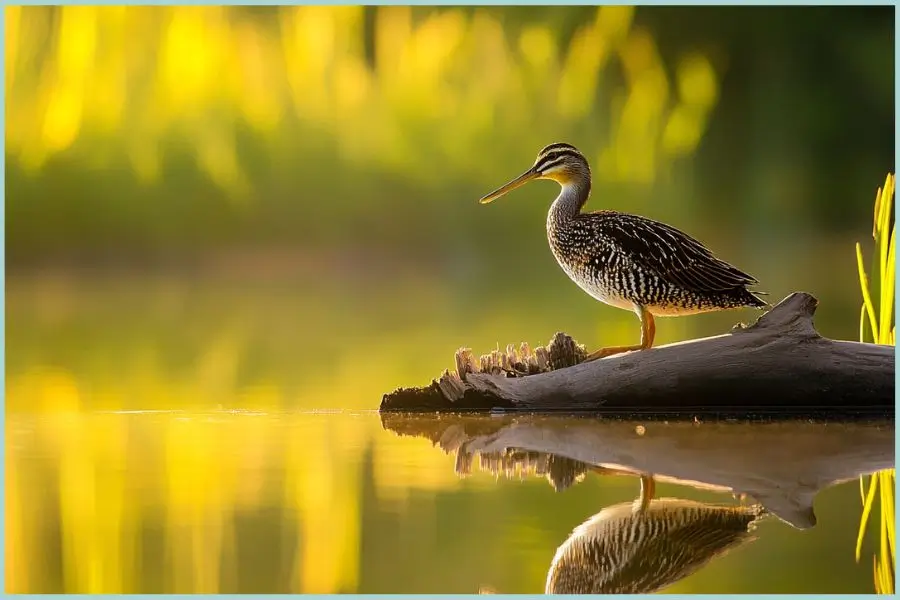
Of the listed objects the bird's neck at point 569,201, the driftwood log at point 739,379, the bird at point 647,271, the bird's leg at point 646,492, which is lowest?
the bird's leg at point 646,492

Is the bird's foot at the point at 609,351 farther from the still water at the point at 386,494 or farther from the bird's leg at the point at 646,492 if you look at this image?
the bird's leg at the point at 646,492

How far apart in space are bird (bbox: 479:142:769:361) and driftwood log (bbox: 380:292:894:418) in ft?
0.93

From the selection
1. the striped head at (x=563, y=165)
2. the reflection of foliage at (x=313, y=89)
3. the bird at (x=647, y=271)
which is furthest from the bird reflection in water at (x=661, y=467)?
the reflection of foliage at (x=313, y=89)

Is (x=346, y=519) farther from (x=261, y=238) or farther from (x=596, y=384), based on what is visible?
(x=261, y=238)

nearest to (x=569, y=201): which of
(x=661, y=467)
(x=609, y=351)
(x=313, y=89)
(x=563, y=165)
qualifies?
(x=563, y=165)

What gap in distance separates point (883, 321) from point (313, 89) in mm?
9674

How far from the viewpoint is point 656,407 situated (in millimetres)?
6691

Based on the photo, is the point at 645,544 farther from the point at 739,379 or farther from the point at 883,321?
the point at 883,321

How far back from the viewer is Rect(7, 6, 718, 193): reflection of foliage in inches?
605

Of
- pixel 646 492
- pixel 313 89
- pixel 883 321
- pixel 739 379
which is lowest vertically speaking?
pixel 646 492

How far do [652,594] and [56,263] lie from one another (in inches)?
490

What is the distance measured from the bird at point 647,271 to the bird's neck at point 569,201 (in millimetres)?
148

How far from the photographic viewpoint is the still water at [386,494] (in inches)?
168

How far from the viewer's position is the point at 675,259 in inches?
277
